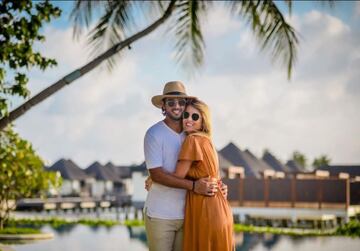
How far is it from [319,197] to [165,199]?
2153 centimetres

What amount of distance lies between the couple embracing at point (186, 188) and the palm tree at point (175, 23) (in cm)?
534

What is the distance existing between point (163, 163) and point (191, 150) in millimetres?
278

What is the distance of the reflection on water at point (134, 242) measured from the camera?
48.6 feet

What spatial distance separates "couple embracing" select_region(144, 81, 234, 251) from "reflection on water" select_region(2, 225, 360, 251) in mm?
10054

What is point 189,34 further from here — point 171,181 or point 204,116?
point 171,181

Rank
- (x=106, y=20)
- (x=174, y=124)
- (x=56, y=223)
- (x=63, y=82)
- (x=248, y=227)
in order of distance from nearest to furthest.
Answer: (x=174, y=124), (x=63, y=82), (x=106, y=20), (x=248, y=227), (x=56, y=223)

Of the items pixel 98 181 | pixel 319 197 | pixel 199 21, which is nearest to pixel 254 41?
pixel 199 21

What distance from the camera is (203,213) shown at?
4.39m

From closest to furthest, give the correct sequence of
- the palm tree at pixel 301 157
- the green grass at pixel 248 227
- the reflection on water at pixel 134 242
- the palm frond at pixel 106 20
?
1. the palm frond at pixel 106 20
2. the reflection on water at pixel 134 242
3. the green grass at pixel 248 227
4. the palm tree at pixel 301 157

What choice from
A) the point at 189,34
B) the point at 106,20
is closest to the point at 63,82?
the point at 106,20

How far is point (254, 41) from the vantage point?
35.6ft

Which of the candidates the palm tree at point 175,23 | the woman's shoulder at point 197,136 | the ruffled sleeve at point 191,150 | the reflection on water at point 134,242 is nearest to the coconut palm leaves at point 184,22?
the palm tree at point 175,23

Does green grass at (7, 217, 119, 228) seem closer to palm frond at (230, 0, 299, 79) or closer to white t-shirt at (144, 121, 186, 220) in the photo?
palm frond at (230, 0, 299, 79)

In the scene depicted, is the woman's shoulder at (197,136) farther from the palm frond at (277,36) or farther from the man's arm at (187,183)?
the palm frond at (277,36)
